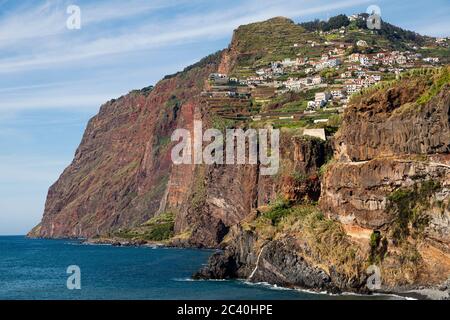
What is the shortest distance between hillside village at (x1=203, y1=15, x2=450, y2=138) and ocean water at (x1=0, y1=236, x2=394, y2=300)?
92.9 ft

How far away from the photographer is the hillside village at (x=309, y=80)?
11581 centimetres

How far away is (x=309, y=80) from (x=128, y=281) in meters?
70.2

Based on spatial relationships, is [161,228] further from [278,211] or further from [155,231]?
[278,211]

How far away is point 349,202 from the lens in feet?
198

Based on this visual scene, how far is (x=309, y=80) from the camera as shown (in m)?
134

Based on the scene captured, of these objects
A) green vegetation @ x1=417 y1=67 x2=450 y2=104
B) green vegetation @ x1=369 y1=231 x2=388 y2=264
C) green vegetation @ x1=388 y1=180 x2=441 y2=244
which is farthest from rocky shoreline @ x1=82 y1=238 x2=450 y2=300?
green vegetation @ x1=417 y1=67 x2=450 y2=104

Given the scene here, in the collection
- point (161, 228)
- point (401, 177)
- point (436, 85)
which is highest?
point (436, 85)

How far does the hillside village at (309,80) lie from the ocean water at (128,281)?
92.9 ft

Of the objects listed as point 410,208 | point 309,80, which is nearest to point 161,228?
point 309,80

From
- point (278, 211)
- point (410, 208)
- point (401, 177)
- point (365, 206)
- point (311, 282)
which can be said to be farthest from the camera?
point (278, 211)

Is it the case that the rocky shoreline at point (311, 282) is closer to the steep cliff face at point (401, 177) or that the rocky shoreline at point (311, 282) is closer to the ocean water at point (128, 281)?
the steep cliff face at point (401, 177)
